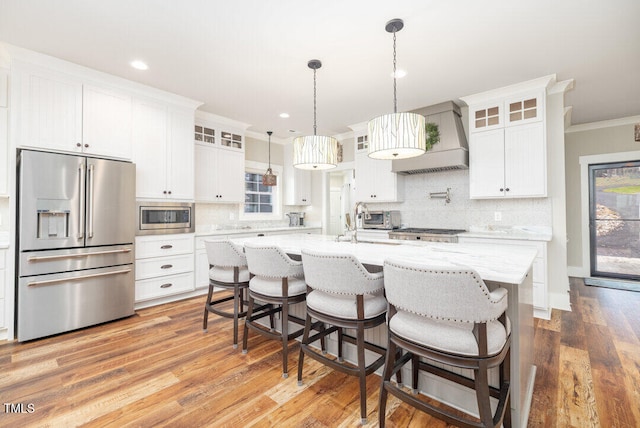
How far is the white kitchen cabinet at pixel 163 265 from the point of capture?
3.46 m

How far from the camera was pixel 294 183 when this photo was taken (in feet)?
19.4

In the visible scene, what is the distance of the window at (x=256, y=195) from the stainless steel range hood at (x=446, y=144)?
2.93 m

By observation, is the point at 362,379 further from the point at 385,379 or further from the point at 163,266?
the point at 163,266

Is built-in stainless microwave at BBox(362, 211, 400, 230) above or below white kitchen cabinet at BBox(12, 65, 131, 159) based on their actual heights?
below

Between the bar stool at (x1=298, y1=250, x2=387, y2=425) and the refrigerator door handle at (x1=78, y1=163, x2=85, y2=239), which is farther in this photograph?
the refrigerator door handle at (x1=78, y1=163, x2=85, y2=239)

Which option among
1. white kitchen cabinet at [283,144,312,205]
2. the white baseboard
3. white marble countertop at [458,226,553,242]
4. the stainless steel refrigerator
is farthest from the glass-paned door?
the stainless steel refrigerator

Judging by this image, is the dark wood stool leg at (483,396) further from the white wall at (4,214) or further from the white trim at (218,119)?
the white trim at (218,119)

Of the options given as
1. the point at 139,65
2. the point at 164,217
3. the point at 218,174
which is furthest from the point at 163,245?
the point at 139,65

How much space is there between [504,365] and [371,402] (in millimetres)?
792

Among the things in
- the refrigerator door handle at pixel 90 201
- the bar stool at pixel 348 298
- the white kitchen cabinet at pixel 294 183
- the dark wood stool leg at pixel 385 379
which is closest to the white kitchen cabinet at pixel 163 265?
the refrigerator door handle at pixel 90 201

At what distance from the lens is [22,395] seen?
6.24 feet

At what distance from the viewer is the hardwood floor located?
1.68 m

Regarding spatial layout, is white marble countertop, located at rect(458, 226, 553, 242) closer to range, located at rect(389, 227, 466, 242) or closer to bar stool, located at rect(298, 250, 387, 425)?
range, located at rect(389, 227, 466, 242)

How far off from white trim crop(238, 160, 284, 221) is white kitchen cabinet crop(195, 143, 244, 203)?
18.9 inches
